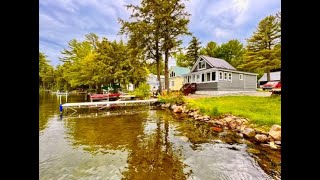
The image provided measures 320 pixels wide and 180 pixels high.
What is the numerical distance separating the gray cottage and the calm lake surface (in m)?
14.6

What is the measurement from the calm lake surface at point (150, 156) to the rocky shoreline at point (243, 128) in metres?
0.53

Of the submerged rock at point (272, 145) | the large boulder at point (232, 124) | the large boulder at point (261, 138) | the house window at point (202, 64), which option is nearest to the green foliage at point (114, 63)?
the house window at point (202, 64)

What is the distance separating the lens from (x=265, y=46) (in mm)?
28266

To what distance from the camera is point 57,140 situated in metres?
7.82

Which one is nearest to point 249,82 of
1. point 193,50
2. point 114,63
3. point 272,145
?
point 114,63

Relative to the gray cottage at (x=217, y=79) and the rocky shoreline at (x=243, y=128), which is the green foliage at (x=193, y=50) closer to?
the gray cottage at (x=217, y=79)

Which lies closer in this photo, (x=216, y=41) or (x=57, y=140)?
(x=57, y=140)

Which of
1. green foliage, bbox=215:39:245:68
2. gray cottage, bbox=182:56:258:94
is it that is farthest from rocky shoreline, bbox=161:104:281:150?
green foliage, bbox=215:39:245:68

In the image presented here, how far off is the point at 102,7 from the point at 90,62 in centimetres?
2040

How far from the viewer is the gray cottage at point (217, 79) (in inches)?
891
